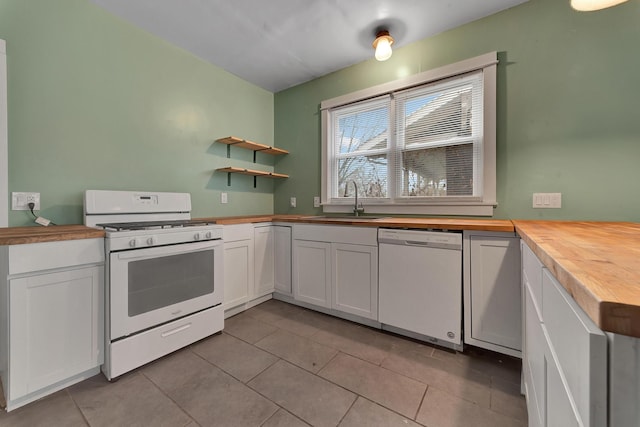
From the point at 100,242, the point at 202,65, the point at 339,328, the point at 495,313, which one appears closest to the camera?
the point at 100,242

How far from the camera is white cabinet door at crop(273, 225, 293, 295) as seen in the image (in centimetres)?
264

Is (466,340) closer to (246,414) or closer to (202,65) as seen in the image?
(246,414)

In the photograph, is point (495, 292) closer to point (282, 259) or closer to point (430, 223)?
point (430, 223)

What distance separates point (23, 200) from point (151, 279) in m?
0.98

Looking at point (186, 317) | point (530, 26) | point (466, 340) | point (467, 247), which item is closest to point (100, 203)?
point (186, 317)

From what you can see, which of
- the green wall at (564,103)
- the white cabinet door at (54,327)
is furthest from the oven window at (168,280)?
the green wall at (564,103)

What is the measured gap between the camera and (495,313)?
1.65m

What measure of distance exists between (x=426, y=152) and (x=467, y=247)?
3.60 feet

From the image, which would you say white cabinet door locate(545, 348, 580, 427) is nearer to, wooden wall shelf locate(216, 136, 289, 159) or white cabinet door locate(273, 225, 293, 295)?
white cabinet door locate(273, 225, 293, 295)

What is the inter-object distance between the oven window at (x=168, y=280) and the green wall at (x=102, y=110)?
2.66 feet

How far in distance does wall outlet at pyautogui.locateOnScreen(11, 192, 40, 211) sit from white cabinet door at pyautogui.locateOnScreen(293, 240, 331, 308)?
6.24 ft

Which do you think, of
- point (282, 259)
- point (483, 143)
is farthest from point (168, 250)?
point (483, 143)

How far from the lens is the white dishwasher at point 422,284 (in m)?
1.77

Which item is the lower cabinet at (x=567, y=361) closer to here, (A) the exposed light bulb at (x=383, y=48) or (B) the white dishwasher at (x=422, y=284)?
(B) the white dishwasher at (x=422, y=284)
